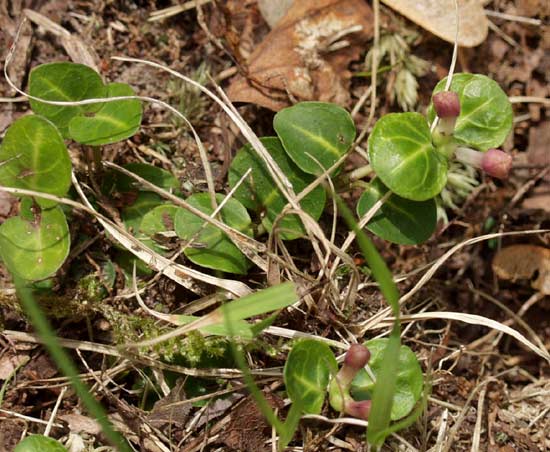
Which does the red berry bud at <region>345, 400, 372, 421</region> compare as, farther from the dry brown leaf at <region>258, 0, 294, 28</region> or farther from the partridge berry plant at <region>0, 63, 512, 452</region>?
the dry brown leaf at <region>258, 0, 294, 28</region>

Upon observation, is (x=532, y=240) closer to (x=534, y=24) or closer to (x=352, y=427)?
(x=534, y=24)

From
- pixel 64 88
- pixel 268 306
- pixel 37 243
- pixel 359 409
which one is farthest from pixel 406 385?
pixel 64 88

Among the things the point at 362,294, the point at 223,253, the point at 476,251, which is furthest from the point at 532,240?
the point at 223,253

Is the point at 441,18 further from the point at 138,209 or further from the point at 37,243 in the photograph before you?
the point at 37,243

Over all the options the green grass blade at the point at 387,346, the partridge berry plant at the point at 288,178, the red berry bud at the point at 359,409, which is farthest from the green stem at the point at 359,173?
the red berry bud at the point at 359,409

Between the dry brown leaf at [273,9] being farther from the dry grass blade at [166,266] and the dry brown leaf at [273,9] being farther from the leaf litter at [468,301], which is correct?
the dry grass blade at [166,266]
